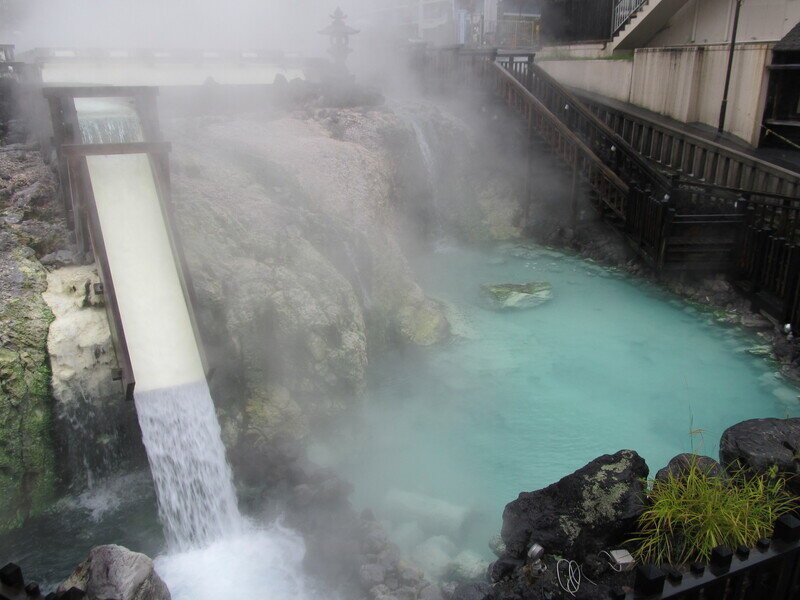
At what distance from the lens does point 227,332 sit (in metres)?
A: 6.27

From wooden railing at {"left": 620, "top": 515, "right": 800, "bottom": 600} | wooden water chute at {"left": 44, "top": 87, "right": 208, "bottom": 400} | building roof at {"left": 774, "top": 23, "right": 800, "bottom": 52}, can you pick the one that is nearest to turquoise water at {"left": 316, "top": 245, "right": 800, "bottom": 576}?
wooden water chute at {"left": 44, "top": 87, "right": 208, "bottom": 400}

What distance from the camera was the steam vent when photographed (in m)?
4.42

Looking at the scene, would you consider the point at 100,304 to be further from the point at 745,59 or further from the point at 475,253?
the point at 745,59

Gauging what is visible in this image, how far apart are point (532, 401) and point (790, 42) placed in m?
8.52

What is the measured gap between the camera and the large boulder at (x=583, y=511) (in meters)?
4.11

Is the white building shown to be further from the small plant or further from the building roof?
the small plant

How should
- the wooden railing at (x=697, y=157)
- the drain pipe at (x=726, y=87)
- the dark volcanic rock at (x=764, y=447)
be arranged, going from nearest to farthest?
1. the dark volcanic rock at (x=764, y=447)
2. the wooden railing at (x=697, y=157)
3. the drain pipe at (x=726, y=87)

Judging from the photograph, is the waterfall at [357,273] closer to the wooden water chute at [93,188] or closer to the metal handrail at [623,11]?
the wooden water chute at [93,188]

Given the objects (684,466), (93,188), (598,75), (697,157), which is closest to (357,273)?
(93,188)

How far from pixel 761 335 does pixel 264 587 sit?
25.9 feet

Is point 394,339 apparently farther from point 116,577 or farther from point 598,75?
point 598,75

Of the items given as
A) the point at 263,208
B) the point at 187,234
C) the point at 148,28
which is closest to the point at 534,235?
the point at 263,208

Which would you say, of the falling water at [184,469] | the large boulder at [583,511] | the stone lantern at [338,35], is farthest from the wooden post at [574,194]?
the falling water at [184,469]

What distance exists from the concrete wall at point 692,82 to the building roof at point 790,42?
0.23m
